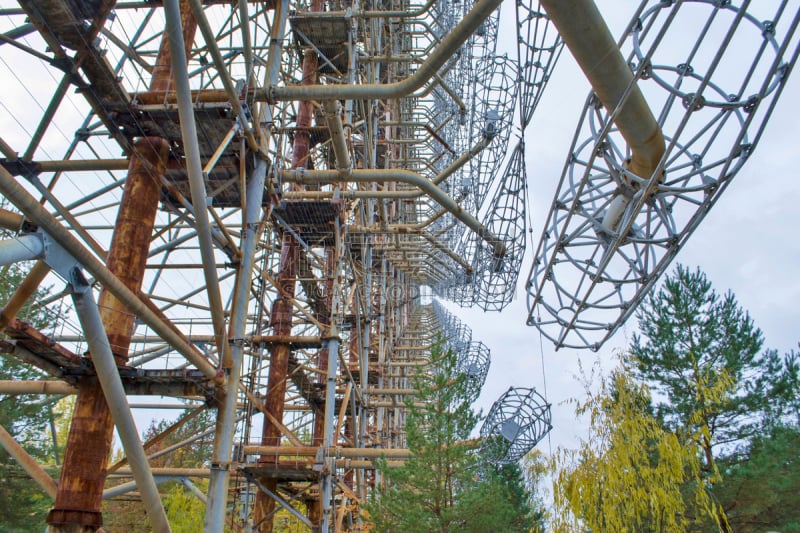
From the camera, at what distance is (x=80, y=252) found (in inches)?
192

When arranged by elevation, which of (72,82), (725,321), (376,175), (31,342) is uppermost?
(725,321)

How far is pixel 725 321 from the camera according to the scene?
2094 centimetres

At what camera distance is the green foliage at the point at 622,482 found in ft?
39.9

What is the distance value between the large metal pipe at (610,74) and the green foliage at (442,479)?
29.3 ft

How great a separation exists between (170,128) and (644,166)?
611 cm

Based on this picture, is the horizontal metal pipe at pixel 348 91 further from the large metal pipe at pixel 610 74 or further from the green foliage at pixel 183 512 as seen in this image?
the green foliage at pixel 183 512

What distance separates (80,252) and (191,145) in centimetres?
200

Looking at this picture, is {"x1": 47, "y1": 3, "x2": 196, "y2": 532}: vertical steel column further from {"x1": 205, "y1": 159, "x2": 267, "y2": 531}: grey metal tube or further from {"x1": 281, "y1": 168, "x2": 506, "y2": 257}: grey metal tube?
{"x1": 281, "y1": 168, "x2": 506, "y2": 257}: grey metal tube

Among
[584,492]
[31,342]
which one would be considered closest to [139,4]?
[31,342]

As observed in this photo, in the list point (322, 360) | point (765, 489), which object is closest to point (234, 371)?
point (322, 360)

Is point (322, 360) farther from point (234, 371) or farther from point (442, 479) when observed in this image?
point (234, 371)

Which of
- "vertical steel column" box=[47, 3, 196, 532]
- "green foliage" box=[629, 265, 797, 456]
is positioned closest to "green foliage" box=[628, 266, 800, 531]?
"green foliage" box=[629, 265, 797, 456]

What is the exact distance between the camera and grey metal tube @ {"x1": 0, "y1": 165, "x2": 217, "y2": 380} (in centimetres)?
401

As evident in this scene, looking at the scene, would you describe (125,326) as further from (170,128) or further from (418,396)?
(418,396)
